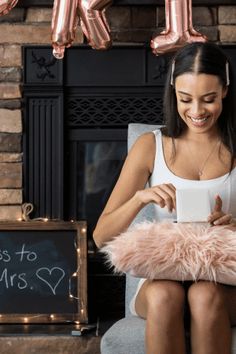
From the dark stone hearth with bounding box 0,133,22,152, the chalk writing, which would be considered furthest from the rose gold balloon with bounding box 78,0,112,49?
the chalk writing

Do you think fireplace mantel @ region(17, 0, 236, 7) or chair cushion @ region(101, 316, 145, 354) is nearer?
chair cushion @ region(101, 316, 145, 354)

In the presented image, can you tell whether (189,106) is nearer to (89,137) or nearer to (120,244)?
(120,244)

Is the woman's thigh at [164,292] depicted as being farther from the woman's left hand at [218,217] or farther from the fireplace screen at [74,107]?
the fireplace screen at [74,107]

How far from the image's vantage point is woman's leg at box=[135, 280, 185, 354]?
4.63ft

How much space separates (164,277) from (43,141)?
1070mm

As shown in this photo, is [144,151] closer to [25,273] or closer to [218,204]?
[218,204]

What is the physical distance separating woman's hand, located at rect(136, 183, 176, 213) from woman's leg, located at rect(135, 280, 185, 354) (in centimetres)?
18

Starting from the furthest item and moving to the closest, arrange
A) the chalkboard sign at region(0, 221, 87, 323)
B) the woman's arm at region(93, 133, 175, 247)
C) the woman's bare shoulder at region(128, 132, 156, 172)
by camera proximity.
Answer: the chalkboard sign at region(0, 221, 87, 323), the woman's bare shoulder at region(128, 132, 156, 172), the woman's arm at region(93, 133, 175, 247)

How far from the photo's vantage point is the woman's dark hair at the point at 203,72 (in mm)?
1683

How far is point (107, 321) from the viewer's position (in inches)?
89.0

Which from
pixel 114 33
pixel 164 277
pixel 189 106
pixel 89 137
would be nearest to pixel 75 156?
pixel 89 137

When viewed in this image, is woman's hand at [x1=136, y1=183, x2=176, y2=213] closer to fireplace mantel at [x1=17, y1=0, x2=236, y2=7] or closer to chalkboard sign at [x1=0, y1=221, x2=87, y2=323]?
chalkboard sign at [x1=0, y1=221, x2=87, y2=323]

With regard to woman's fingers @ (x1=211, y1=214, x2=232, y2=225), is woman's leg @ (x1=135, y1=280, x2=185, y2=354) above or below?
below

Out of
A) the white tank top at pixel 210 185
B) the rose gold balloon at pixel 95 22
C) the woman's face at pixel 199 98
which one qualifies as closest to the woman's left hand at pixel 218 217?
the white tank top at pixel 210 185
